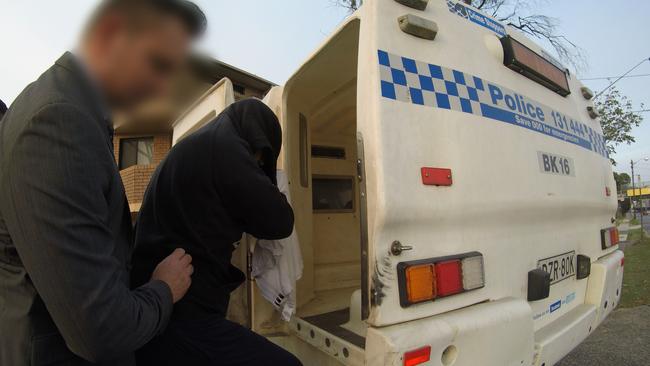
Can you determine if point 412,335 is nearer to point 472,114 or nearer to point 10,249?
point 472,114

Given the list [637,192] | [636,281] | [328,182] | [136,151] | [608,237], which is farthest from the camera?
[637,192]

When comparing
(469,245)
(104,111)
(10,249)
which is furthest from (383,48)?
(10,249)

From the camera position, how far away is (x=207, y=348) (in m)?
1.45

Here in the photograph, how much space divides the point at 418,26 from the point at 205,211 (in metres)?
1.25

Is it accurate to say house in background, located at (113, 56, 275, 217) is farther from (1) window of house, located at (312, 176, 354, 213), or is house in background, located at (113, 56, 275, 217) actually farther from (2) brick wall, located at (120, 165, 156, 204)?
(1) window of house, located at (312, 176, 354, 213)

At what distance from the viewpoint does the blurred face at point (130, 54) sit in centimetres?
99

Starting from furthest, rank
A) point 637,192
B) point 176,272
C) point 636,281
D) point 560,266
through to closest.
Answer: point 637,192 < point 636,281 < point 560,266 < point 176,272

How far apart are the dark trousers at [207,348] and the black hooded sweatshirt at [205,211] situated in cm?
5

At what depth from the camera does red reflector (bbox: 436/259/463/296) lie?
1.65 meters

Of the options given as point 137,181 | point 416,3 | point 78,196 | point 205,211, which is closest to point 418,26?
point 416,3

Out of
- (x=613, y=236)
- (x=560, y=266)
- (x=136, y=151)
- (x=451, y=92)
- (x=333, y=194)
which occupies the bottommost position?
(x=560, y=266)

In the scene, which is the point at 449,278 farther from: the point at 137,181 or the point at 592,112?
the point at 137,181

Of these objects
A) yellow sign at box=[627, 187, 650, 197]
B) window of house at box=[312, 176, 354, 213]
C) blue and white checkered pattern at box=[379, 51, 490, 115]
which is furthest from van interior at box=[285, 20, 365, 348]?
yellow sign at box=[627, 187, 650, 197]

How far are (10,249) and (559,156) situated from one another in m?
2.69
